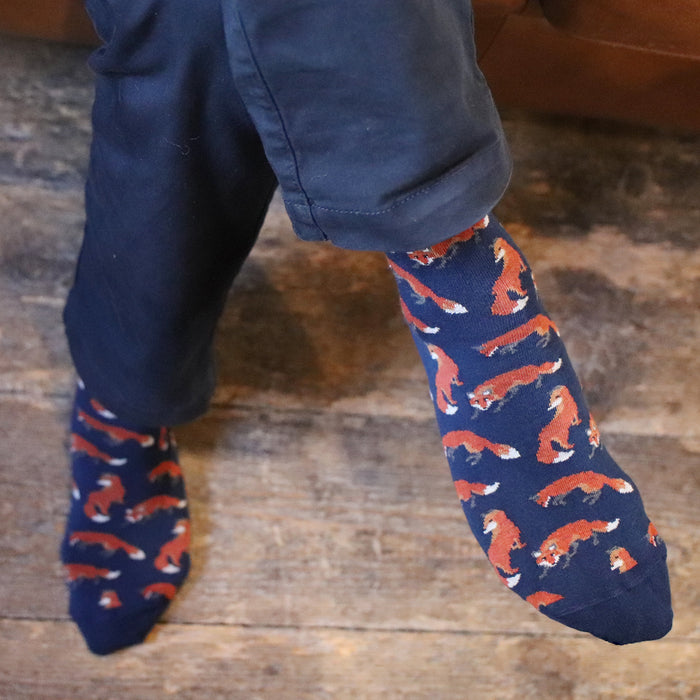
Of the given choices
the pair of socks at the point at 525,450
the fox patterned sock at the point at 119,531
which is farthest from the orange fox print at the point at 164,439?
the pair of socks at the point at 525,450

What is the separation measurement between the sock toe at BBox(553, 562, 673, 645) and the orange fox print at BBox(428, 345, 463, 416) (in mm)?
195

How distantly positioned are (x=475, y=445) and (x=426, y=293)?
5.5 inches

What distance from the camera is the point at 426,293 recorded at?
52 centimetres

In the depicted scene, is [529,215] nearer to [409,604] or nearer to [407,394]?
[407,394]

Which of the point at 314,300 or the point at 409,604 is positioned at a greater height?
the point at 314,300

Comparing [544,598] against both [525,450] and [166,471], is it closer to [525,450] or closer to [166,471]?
[525,450]

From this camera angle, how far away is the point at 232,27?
1.10 feet

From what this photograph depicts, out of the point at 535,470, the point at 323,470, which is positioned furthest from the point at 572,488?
the point at 323,470

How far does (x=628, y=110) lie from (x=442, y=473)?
46cm

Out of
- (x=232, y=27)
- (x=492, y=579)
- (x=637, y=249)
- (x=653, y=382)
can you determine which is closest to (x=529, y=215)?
(x=637, y=249)

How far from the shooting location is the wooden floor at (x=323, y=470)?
2.31 feet

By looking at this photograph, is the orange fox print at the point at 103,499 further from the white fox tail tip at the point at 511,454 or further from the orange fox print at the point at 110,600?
the white fox tail tip at the point at 511,454

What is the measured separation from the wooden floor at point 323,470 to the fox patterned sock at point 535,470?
19 centimetres

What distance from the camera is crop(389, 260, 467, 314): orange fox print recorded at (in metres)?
0.51
